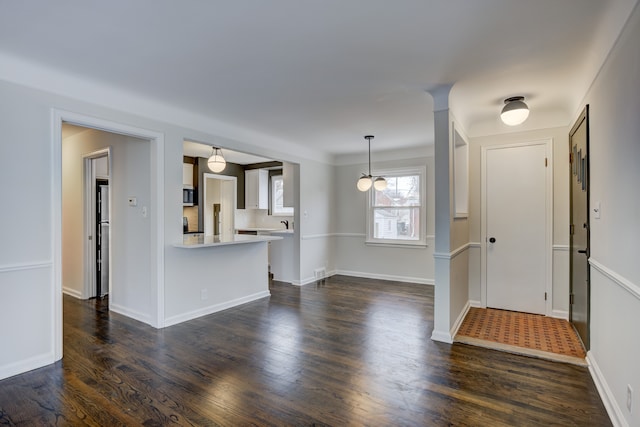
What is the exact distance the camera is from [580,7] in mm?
1901

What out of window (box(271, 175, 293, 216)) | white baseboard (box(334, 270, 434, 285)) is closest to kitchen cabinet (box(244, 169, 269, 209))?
window (box(271, 175, 293, 216))

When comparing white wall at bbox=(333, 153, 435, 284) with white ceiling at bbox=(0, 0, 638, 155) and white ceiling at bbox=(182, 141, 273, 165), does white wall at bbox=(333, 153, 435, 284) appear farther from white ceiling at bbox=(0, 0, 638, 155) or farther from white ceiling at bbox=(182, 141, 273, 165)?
white ceiling at bbox=(0, 0, 638, 155)

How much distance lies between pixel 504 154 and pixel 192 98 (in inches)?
146

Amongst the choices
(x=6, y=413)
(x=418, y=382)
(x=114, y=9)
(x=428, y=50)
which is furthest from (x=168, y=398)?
(x=428, y=50)

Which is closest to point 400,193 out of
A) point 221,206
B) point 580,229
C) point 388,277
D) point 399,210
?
point 399,210

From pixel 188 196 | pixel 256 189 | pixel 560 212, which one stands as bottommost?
pixel 560 212

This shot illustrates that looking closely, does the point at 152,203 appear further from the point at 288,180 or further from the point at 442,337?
the point at 442,337

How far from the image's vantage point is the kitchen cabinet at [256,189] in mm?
7676

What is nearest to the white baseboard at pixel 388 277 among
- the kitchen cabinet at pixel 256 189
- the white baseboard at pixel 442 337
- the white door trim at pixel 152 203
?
the kitchen cabinet at pixel 256 189

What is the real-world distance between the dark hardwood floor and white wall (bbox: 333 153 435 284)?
220cm

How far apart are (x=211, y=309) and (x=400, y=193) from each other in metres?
3.76

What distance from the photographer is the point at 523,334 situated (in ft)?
11.1

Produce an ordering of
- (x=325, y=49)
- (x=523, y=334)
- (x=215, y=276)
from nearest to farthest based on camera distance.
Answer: (x=325, y=49)
(x=523, y=334)
(x=215, y=276)

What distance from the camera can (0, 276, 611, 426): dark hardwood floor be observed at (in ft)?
6.70
